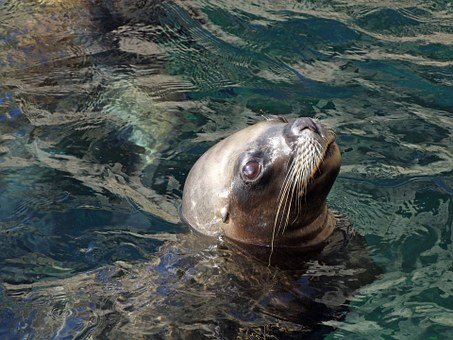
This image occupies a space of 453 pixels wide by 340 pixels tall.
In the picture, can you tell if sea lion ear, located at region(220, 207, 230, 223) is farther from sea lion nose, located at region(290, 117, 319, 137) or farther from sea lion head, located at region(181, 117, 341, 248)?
sea lion nose, located at region(290, 117, 319, 137)

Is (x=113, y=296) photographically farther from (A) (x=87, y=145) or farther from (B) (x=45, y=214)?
(A) (x=87, y=145)

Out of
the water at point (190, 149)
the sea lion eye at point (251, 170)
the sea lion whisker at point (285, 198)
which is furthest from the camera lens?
the sea lion eye at point (251, 170)

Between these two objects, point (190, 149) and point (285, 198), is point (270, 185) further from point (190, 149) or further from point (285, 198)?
point (190, 149)

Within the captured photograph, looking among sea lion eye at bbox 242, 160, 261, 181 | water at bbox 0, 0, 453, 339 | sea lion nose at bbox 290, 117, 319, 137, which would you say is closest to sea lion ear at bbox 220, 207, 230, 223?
water at bbox 0, 0, 453, 339

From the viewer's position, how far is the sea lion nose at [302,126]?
5.83 m

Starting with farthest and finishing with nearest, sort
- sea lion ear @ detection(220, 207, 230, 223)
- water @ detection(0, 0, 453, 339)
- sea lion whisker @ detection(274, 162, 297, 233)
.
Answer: sea lion ear @ detection(220, 207, 230, 223)
sea lion whisker @ detection(274, 162, 297, 233)
water @ detection(0, 0, 453, 339)

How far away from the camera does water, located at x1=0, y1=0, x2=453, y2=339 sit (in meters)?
5.66

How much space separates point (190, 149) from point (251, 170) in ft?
5.94

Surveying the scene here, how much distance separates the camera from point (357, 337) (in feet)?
18.0

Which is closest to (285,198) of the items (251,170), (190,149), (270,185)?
(270,185)

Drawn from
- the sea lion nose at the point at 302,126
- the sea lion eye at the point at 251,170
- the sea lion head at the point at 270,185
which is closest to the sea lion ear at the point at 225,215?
the sea lion head at the point at 270,185

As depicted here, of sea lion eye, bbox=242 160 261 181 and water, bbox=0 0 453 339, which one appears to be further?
sea lion eye, bbox=242 160 261 181

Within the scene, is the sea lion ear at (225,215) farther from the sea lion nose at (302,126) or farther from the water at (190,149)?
the sea lion nose at (302,126)

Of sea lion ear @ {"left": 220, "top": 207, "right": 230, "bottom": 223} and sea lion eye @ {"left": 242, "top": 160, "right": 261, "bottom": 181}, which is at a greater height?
sea lion eye @ {"left": 242, "top": 160, "right": 261, "bottom": 181}
